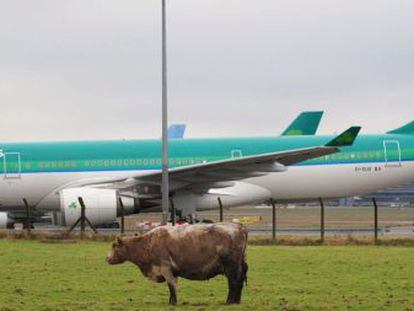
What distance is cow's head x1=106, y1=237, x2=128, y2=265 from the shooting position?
13609 millimetres

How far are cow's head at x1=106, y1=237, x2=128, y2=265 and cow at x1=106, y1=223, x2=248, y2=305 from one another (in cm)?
31

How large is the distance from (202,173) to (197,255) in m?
19.8

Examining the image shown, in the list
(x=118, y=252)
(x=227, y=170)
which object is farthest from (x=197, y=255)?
(x=227, y=170)

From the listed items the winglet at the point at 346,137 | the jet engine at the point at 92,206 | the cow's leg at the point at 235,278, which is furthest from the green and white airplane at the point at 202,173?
the cow's leg at the point at 235,278

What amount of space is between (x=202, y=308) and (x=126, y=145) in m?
23.2

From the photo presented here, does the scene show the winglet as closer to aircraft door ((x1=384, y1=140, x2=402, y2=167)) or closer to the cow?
aircraft door ((x1=384, y1=140, x2=402, y2=167))

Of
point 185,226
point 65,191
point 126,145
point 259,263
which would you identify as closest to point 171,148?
point 126,145

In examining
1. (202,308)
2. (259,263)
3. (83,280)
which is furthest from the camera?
(259,263)

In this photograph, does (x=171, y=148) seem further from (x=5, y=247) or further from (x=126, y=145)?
(x=5, y=247)

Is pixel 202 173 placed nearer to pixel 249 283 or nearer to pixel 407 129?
pixel 407 129

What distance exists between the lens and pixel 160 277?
13.1 m

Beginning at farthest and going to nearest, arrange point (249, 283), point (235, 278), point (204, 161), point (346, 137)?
point (204, 161) < point (346, 137) < point (249, 283) < point (235, 278)

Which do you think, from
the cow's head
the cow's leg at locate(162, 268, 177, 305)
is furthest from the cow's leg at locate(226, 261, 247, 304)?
the cow's head

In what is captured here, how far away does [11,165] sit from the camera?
3462cm
